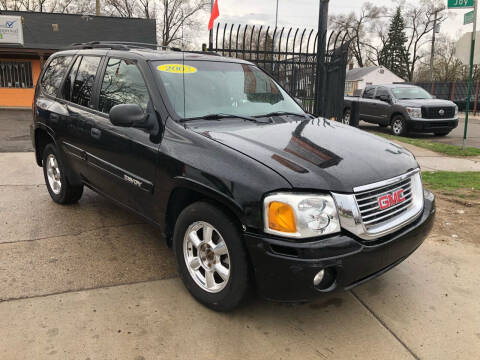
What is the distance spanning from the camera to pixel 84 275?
A: 3.38 meters

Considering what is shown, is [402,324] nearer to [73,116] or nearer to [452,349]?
[452,349]

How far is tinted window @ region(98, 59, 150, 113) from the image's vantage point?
3480mm

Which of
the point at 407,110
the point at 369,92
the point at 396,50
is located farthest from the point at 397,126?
the point at 396,50

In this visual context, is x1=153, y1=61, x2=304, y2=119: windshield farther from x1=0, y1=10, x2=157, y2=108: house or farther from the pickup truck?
x1=0, y1=10, x2=157, y2=108: house

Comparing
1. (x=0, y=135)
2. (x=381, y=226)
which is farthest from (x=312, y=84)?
(x=0, y=135)

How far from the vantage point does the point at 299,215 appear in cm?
236

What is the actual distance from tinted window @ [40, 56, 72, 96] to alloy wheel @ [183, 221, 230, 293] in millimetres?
2904

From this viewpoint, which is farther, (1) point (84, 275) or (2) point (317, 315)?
(1) point (84, 275)

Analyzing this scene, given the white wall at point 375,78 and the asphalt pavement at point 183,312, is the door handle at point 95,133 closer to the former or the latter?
the asphalt pavement at point 183,312

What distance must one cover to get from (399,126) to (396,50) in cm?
5755

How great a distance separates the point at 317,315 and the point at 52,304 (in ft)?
6.28

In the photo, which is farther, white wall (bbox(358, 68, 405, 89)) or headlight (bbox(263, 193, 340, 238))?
white wall (bbox(358, 68, 405, 89))

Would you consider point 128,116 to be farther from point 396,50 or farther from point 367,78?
point 396,50

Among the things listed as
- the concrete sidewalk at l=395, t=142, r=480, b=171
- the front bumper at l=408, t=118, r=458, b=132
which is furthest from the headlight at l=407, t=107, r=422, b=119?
the concrete sidewalk at l=395, t=142, r=480, b=171
